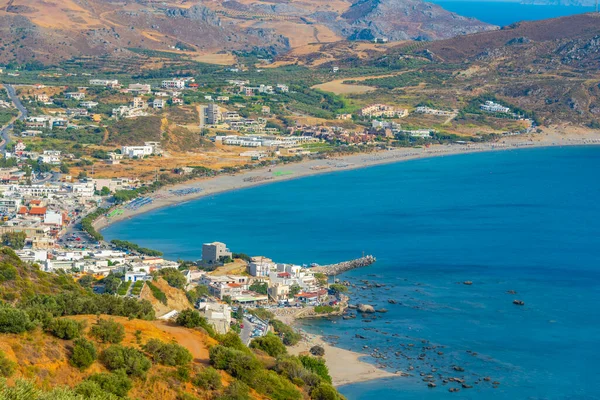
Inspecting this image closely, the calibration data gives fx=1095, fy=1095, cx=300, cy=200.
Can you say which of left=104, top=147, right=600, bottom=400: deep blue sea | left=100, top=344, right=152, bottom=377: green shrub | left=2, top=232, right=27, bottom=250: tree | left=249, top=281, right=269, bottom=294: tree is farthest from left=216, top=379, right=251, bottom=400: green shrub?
left=2, top=232, right=27, bottom=250: tree

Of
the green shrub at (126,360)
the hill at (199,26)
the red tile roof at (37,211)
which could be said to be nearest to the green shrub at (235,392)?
the green shrub at (126,360)

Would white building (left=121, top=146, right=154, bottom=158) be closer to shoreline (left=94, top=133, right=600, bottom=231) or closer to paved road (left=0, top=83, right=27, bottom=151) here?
shoreline (left=94, top=133, right=600, bottom=231)

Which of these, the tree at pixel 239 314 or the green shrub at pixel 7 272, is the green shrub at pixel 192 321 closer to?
the green shrub at pixel 7 272

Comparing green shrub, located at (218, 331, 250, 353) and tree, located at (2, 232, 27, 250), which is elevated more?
green shrub, located at (218, 331, 250, 353)

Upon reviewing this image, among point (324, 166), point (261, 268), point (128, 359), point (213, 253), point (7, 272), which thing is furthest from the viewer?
point (324, 166)

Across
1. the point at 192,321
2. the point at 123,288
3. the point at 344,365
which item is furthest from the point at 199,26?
the point at 192,321

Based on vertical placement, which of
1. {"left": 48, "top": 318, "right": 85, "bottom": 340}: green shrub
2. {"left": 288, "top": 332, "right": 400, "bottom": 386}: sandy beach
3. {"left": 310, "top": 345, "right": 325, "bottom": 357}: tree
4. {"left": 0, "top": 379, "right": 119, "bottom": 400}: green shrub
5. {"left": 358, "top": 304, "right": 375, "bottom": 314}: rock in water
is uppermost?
{"left": 0, "top": 379, "right": 119, "bottom": 400}: green shrub

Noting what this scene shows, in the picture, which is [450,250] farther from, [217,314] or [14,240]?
[217,314]
